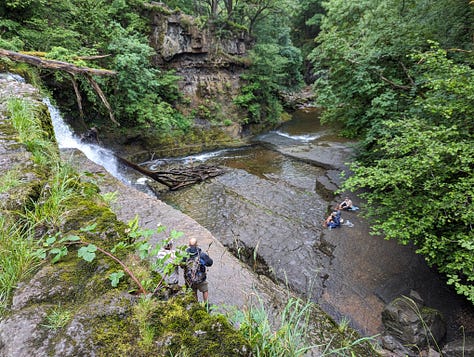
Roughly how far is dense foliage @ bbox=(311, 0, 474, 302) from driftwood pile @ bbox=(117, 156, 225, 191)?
561cm

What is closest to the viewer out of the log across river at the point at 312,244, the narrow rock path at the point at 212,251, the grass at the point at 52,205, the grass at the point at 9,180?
the grass at the point at 52,205

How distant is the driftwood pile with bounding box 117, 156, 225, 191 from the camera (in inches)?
399

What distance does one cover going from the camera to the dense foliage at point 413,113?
4254 millimetres

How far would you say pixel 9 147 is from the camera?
3273mm

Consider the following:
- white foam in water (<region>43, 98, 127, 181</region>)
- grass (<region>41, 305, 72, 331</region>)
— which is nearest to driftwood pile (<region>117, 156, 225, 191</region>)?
white foam in water (<region>43, 98, 127, 181</region>)

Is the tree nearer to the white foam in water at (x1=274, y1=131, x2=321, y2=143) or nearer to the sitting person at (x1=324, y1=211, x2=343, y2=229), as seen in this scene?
the sitting person at (x1=324, y1=211, x2=343, y2=229)

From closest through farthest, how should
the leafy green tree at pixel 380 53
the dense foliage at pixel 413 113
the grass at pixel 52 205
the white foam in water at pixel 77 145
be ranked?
the grass at pixel 52 205 → the dense foliage at pixel 413 113 → the leafy green tree at pixel 380 53 → the white foam in water at pixel 77 145

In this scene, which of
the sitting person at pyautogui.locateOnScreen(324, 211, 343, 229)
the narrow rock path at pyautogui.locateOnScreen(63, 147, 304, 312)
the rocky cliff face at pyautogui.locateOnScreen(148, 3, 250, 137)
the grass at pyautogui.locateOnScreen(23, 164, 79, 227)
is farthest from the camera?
the rocky cliff face at pyautogui.locateOnScreen(148, 3, 250, 137)

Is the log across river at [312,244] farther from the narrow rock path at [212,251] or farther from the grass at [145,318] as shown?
the grass at [145,318]

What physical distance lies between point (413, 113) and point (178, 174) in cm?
833

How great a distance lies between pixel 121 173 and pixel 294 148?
32.8 feet

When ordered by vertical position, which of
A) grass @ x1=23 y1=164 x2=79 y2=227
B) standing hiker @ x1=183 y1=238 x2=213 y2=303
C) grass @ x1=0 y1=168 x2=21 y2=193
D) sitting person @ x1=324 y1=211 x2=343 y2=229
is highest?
grass @ x1=0 y1=168 x2=21 y2=193

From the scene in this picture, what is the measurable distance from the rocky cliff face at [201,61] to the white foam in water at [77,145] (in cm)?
732

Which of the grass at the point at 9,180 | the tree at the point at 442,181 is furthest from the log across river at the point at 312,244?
the grass at the point at 9,180
